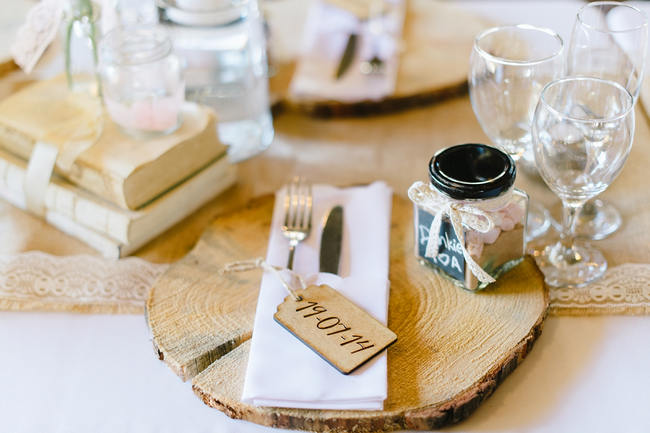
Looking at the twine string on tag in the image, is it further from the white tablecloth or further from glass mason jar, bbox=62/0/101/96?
glass mason jar, bbox=62/0/101/96

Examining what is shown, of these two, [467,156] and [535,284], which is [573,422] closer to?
[535,284]

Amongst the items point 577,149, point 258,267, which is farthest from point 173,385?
point 577,149

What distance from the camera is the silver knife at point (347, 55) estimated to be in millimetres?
1452

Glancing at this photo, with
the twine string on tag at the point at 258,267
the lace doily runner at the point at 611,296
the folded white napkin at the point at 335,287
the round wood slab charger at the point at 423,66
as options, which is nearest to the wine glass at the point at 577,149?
the lace doily runner at the point at 611,296

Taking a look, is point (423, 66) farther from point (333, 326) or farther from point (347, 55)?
point (333, 326)

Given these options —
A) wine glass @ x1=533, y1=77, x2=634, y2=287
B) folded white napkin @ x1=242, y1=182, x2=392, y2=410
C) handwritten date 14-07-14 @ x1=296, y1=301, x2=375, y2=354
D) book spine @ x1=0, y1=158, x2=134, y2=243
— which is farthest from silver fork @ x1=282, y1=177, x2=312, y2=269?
wine glass @ x1=533, y1=77, x2=634, y2=287

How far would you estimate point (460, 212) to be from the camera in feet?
2.91

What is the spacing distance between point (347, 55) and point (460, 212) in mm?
694

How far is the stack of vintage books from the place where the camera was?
1.08 meters

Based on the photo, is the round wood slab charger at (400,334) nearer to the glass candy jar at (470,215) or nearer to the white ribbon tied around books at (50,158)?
the glass candy jar at (470,215)

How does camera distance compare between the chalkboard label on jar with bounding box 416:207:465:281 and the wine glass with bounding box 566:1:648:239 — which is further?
the wine glass with bounding box 566:1:648:239

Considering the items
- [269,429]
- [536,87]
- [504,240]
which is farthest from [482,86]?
[269,429]

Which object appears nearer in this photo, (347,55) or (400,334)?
(400,334)

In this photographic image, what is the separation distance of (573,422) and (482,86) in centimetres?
50
